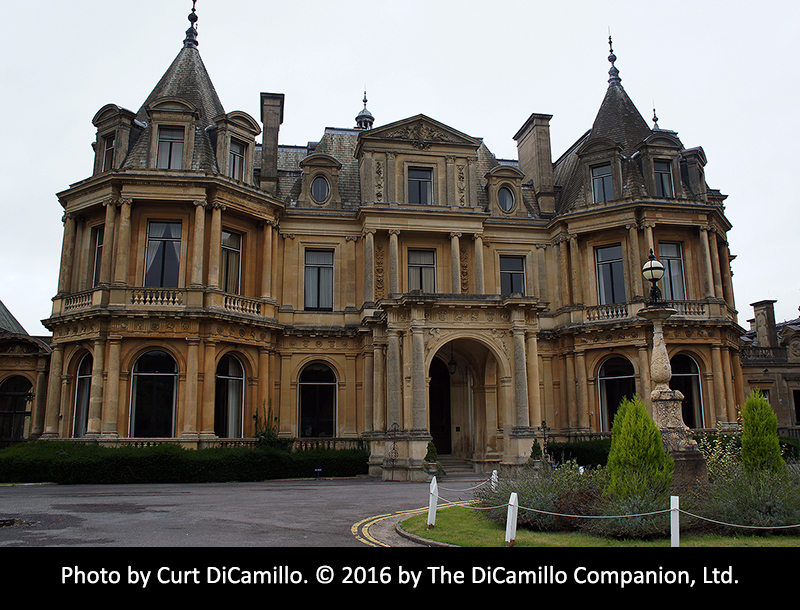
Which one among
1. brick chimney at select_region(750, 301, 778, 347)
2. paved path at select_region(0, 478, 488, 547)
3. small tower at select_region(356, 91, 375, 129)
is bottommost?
paved path at select_region(0, 478, 488, 547)

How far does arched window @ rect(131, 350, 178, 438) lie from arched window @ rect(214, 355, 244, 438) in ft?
6.26

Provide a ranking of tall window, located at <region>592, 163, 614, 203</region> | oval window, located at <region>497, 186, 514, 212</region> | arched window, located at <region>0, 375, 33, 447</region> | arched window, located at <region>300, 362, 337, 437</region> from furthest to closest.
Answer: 1. oval window, located at <region>497, 186, 514, 212</region>
2. arched window, located at <region>0, 375, 33, 447</region>
3. tall window, located at <region>592, 163, 614, 203</region>
4. arched window, located at <region>300, 362, 337, 437</region>

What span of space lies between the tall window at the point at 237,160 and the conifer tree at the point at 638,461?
21.8 meters

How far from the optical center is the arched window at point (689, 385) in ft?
93.9

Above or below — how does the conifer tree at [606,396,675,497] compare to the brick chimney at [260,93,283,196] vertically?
below

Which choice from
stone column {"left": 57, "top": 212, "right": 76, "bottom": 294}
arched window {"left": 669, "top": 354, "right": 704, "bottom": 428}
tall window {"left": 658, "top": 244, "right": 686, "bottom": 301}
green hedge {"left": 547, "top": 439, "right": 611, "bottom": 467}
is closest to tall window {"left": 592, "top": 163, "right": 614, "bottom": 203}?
tall window {"left": 658, "top": 244, "right": 686, "bottom": 301}

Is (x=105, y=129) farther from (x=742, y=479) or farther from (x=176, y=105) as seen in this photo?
(x=742, y=479)

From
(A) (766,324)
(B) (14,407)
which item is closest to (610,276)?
(A) (766,324)

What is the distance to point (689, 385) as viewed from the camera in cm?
2908

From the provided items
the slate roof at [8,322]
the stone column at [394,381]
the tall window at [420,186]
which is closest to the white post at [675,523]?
the stone column at [394,381]

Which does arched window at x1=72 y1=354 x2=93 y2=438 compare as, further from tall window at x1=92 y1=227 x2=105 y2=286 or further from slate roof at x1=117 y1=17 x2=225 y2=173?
slate roof at x1=117 y1=17 x2=225 y2=173

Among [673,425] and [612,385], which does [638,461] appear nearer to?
[673,425]

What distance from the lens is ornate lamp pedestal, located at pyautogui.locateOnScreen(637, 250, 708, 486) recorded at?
468 inches

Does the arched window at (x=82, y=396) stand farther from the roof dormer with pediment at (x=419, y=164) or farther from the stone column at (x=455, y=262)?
the stone column at (x=455, y=262)
